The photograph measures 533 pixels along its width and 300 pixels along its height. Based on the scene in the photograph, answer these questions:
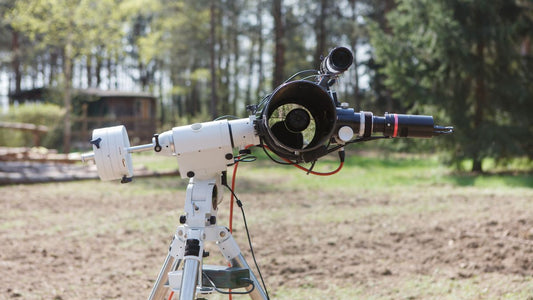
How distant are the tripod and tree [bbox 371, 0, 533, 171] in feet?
39.5

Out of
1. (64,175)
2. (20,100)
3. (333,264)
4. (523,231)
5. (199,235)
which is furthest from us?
(20,100)

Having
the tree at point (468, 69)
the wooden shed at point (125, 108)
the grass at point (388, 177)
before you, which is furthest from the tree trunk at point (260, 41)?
the tree at point (468, 69)

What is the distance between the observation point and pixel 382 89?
29.6m

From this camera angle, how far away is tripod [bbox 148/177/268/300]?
7.33ft

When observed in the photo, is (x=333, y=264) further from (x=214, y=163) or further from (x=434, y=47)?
(x=434, y=47)

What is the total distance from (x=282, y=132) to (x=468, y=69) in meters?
12.4

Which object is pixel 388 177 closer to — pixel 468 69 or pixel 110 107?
pixel 468 69

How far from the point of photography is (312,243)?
6383 millimetres

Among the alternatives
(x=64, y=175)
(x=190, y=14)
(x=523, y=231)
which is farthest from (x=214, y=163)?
(x=190, y=14)

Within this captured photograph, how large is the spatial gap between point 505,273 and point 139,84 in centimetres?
5326

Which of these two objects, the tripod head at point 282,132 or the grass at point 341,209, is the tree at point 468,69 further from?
the tripod head at point 282,132

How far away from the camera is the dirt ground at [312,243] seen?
15.5 ft

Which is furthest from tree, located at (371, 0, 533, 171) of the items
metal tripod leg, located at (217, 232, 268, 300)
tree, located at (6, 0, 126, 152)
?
tree, located at (6, 0, 126, 152)

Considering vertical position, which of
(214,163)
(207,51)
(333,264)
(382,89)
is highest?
(207,51)
